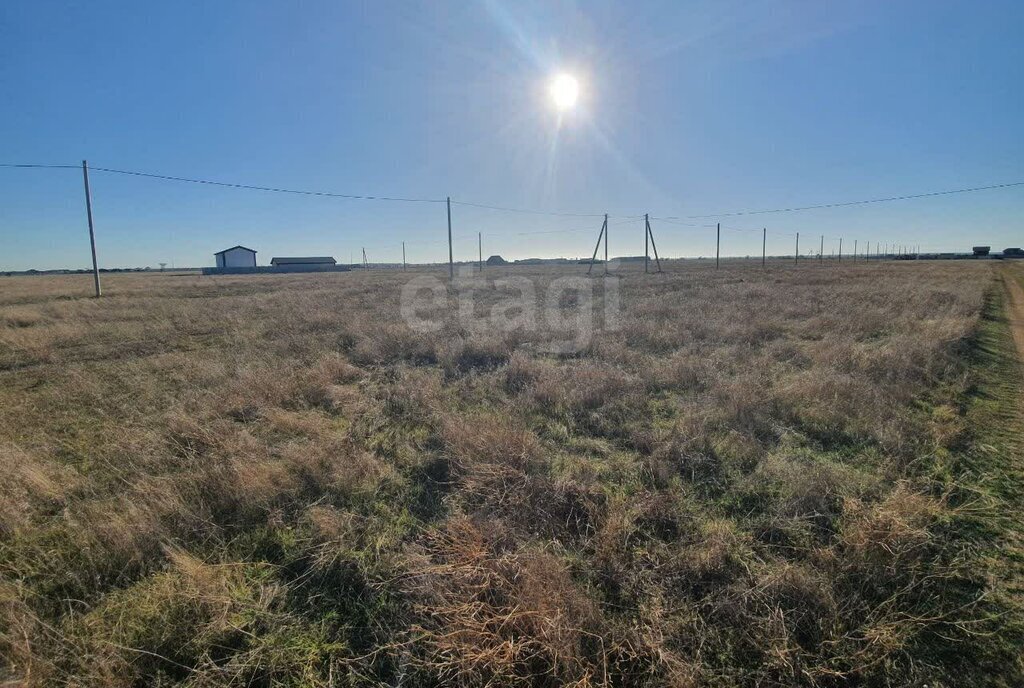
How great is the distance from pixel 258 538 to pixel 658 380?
20.1ft

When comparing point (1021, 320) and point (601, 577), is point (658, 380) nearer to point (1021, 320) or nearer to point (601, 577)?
point (601, 577)

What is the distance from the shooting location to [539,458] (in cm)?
460

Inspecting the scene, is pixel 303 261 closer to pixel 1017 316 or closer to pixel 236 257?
pixel 236 257

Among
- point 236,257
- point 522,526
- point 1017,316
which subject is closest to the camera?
point 522,526

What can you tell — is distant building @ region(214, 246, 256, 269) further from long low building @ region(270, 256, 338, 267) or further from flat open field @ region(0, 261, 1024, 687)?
flat open field @ region(0, 261, 1024, 687)

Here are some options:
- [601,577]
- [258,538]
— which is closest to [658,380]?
[601,577]

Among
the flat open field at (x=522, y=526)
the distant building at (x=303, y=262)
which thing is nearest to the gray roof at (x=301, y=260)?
the distant building at (x=303, y=262)

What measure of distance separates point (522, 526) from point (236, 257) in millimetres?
88431

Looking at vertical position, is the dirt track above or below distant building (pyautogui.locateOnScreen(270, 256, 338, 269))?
below

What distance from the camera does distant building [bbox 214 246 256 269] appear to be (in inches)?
2940

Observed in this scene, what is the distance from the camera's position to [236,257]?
248 ft

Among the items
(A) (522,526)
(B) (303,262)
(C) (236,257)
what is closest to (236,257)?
(C) (236,257)

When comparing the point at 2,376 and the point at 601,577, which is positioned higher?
the point at 2,376

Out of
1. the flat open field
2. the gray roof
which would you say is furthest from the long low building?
the flat open field
